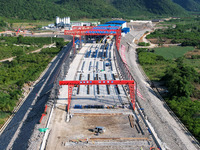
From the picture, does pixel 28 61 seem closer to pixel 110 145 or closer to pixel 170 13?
pixel 110 145

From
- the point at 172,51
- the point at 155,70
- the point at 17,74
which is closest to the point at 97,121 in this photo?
the point at 17,74

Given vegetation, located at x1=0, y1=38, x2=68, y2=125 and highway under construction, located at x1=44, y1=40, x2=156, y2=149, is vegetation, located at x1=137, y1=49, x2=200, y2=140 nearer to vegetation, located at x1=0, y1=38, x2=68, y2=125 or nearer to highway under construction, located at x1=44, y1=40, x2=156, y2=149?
highway under construction, located at x1=44, y1=40, x2=156, y2=149

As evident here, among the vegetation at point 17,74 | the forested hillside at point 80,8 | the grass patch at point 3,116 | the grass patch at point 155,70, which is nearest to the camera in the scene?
the grass patch at point 3,116

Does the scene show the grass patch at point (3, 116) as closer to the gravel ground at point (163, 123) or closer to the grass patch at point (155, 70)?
the gravel ground at point (163, 123)

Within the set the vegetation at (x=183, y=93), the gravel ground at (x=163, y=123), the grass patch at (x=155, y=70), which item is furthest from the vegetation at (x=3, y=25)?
the gravel ground at (x=163, y=123)

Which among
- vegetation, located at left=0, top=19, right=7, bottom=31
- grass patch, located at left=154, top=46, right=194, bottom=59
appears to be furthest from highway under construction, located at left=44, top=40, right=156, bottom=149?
vegetation, located at left=0, top=19, right=7, bottom=31

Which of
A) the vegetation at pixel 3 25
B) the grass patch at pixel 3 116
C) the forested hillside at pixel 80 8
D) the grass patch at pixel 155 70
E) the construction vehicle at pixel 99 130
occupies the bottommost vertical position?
the grass patch at pixel 3 116

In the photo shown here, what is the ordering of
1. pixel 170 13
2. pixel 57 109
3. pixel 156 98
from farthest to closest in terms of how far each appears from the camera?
pixel 170 13 < pixel 156 98 < pixel 57 109

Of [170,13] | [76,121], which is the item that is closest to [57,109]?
[76,121]
